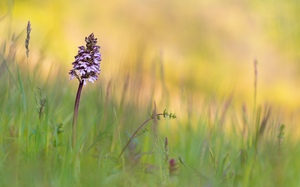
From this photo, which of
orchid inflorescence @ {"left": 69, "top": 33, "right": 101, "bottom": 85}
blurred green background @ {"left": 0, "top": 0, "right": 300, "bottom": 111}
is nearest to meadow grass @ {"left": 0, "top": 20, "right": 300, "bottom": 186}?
orchid inflorescence @ {"left": 69, "top": 33, "right": 101, "bottom": 85}

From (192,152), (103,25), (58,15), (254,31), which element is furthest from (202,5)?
(192,152)

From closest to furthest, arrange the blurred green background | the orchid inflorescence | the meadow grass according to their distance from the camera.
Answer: the meadow grass → the orchid inflorescence → the blurred green background

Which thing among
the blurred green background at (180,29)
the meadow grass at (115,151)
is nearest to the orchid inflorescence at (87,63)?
the meadow grass at (115,151)

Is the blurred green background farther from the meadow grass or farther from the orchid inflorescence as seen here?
the orchid inflorescence

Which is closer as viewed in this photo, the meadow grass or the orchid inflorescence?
the meadow grass

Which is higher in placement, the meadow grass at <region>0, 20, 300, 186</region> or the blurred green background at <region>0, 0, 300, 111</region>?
the blurred green background at <region>0, 0, 300, 111</region>

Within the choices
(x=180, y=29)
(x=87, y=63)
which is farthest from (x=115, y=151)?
(x=180, y=29)

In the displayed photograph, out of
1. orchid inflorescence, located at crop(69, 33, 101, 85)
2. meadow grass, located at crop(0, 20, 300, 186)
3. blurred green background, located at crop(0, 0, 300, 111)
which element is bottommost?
meadow grass, located at crop(0, 20, 300, 186)

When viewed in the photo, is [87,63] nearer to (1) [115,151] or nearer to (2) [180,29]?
(1) [115,151]

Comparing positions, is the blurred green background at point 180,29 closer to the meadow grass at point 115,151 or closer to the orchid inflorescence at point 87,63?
the meadow grass at point 115,151

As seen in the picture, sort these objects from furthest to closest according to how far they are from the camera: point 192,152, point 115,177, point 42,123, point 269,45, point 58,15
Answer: point 269,45 < point 58,15 < point 192,152 < point 42,123 < point 115,177

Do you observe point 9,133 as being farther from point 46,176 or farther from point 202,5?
point 202,5
